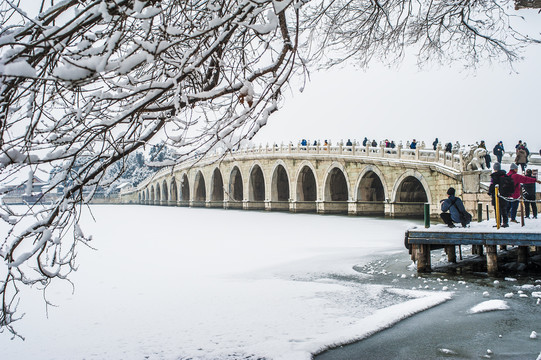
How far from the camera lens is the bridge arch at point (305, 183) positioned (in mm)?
30547

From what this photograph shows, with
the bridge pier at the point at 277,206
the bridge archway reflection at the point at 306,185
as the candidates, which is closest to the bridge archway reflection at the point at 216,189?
the bridge pier at the point at 277,206

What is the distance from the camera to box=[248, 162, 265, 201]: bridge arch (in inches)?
1471

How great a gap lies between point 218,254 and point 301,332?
6.80 m

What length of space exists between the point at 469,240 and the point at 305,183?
25301 mm

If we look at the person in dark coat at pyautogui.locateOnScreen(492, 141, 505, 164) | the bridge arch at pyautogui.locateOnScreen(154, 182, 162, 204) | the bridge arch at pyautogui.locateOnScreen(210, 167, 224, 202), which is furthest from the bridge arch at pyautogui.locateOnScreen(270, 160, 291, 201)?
the bridge arch at pyautogui.locateOnScreen(154, 182, 162, 204)

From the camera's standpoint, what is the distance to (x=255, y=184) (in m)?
39.0

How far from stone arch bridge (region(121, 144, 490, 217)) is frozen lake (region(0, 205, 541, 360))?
2686 mm

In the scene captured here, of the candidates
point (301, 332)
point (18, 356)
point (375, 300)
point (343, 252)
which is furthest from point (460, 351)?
point (343, 252)

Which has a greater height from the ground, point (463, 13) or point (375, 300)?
point (463, 13)

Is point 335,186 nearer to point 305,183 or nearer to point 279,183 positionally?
point 305,183

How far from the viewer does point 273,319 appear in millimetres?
5625

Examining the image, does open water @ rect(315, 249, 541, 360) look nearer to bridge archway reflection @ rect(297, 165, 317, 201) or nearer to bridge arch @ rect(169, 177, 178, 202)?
bridge archway reflection @ rect(297, 165, 317, 201)

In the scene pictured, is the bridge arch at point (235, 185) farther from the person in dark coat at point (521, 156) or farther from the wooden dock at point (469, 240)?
the wooden dock at point (469, 240)

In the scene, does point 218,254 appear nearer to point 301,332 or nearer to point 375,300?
point 375,300
